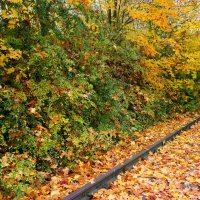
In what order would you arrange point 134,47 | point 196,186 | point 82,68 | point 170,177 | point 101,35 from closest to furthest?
point 196,186 → point 170,177 → point 82,68 → point 101,35 → point 134,47

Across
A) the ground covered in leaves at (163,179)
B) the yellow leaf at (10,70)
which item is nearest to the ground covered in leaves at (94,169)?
the ground covered in leaves at (163,179)

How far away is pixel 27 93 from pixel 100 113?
3246 mm

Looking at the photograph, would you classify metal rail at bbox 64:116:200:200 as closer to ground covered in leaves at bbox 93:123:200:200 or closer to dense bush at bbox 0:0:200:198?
ground covered in leaves at bbox 93:123:200:200

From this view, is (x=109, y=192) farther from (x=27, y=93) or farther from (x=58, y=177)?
(x=27, y=93)

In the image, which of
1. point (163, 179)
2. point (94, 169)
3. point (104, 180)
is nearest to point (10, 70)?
point (94, 169)

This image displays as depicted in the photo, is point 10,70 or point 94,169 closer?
point 10,70

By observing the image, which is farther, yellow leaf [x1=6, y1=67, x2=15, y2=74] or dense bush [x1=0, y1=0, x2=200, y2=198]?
yellow leaf [x1=6, y1=67, x2=15, y2=74]

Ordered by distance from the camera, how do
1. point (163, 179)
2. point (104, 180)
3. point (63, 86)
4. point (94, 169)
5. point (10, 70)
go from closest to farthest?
point (104, 180) → point (163, 179) → point (10, 70) → point (94, 169) → point (63, 86)

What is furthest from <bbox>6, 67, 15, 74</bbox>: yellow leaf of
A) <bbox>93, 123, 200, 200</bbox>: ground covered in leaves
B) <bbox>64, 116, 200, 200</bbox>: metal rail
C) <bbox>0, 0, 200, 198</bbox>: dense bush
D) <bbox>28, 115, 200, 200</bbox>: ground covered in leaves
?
<bbox>93, 123, 200, 200</bbox>: ground covered in leaves

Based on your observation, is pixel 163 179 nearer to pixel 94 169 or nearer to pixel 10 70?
pixel 94 169

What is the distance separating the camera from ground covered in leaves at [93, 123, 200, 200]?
6375 millimetres

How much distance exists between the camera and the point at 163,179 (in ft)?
24.2

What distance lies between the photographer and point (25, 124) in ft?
24.3

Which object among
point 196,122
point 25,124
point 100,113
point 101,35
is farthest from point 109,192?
point 196,122
